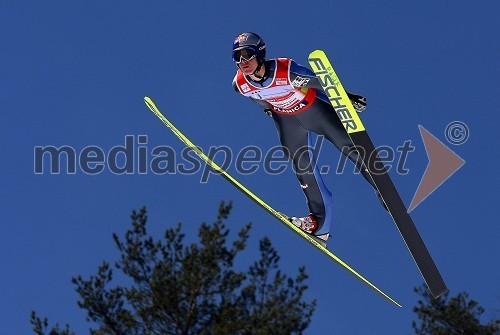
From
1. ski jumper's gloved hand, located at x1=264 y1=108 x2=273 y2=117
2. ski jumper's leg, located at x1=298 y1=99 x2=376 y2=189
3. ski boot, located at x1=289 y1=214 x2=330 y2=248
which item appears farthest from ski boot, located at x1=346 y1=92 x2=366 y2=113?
ski boot, located at x1=289 y1=214 x2=330 y2=248

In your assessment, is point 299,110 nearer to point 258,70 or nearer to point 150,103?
point 258,70

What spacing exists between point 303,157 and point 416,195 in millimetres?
1633

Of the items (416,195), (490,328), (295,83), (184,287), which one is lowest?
(416,195)

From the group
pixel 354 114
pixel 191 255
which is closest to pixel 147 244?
pixel 191 255

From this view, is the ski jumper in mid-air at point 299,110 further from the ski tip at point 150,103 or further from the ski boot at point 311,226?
the ski tip at point 150,103

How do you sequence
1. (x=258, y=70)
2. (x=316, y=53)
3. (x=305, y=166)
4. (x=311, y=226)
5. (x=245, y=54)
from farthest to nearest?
1. (x=311, y=226)
2. (x=305, y=166)
3. (x=258, y=70)
4. (x=245, y=54)
5. (x=316, y=53)

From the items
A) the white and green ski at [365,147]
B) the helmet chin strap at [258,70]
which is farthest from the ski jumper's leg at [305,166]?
the white and green ski at [365,147]

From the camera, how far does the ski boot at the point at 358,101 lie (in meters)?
11.4

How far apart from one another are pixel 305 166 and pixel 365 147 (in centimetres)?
136

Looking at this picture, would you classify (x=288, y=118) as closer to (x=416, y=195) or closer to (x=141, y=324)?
(x=416, y=195)

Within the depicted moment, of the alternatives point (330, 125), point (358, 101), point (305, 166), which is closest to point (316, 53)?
point (358, 101)

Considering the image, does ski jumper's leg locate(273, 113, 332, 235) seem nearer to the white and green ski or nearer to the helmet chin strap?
the helmet chin strap

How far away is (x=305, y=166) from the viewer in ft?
41.7

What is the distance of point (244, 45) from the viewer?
1157cm
